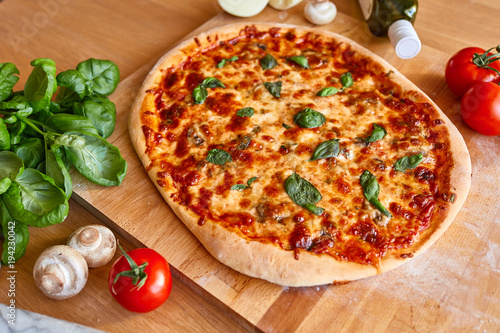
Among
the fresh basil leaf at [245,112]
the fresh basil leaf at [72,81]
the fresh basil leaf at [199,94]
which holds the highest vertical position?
the fresh basil leaf at [72,81]

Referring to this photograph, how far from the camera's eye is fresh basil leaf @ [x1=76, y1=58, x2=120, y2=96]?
3192mm

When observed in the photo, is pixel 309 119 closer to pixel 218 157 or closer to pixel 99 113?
pixel 218 157

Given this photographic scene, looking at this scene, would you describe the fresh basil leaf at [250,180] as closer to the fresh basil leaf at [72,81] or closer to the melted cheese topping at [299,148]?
the melted cheese topping at [299,148]

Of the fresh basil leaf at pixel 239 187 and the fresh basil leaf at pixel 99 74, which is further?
the fresh basil leaf at pixel 99 74

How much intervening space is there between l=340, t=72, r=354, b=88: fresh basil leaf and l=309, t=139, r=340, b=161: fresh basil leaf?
1.94 feet

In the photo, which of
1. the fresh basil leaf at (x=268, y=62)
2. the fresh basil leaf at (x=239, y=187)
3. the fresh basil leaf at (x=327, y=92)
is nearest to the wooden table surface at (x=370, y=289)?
the fresh basil leaf at (x=239, y=187)

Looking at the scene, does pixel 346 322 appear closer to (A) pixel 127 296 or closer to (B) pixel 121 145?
(A) pixel 127 296

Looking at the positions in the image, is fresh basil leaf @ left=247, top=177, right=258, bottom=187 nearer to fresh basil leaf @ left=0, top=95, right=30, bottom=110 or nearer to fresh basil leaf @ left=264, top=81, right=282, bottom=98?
fresh basil leaf @ left=264, top=81, right=282, bottom=98

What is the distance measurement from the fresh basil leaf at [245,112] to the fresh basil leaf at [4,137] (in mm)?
1368

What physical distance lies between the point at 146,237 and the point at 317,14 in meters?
2.33

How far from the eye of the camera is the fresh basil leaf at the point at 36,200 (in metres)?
2.47

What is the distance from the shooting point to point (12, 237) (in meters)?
2.56

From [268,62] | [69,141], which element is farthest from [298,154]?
[69,141]

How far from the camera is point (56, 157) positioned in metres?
2.68
